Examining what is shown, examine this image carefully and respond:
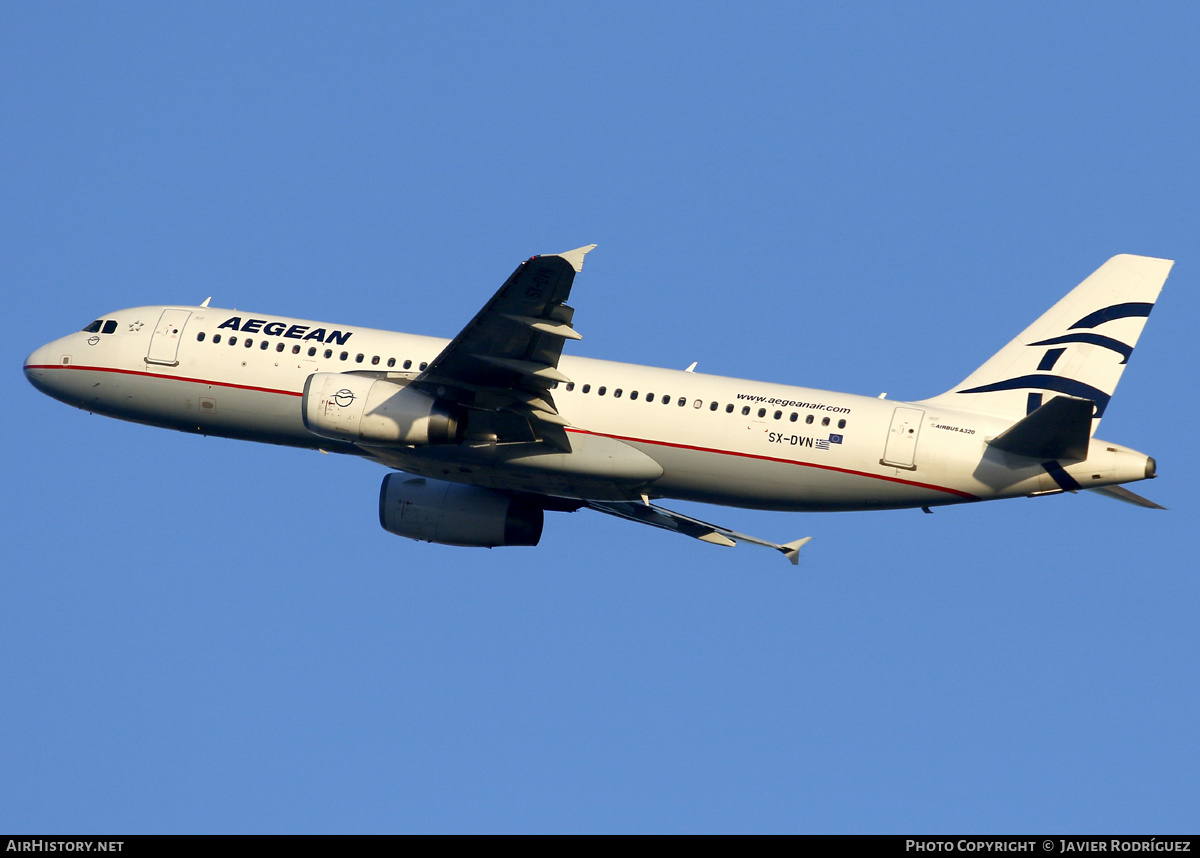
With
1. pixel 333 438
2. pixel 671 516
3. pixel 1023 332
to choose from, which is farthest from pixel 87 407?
pixel 1023 332

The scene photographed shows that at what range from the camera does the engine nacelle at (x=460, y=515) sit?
38.1 metres

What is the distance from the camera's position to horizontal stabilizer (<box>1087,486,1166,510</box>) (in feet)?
106

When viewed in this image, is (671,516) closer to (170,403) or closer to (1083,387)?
(1083,387)

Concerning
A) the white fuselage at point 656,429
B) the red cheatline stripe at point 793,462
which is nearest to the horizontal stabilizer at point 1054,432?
the white fuselage at point 656,429

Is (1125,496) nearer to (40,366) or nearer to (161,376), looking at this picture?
(161,376)

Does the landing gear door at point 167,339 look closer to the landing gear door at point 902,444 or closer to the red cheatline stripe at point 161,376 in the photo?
the red cheatline stripe at point 161,376

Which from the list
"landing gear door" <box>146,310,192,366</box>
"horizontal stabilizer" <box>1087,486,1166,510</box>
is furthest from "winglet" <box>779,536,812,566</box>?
"landing gear door" <box>146,310,192,366</box>

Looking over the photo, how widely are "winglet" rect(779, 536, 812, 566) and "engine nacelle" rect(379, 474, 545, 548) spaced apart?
6984mm

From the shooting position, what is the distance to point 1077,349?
114ft

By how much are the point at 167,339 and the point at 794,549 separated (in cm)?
1836

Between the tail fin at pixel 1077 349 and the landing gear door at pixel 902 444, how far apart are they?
2.08m

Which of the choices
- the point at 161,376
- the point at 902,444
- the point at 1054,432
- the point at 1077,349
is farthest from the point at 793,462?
the point at 161,376

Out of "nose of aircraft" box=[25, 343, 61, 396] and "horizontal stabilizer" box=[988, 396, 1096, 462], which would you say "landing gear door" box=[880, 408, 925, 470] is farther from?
"nose of aircraft" box=[25, 343, 61, 396]
